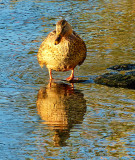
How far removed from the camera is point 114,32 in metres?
11.4

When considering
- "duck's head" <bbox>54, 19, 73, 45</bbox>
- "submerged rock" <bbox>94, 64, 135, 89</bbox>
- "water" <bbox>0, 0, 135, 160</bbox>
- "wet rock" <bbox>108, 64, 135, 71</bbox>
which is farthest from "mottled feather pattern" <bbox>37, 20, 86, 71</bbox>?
"wet rock" <bbox>108, 64, 135, 71</bbox>

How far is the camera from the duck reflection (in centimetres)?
511

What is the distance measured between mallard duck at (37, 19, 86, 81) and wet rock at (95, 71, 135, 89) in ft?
1.85

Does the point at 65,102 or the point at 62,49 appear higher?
the point at 62,49

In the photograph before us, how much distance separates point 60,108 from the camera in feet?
19.6

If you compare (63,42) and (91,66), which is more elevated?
(63,42)

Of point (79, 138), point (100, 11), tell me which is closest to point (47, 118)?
point (79, 138)

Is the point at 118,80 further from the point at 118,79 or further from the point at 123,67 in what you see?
the point at 123,67

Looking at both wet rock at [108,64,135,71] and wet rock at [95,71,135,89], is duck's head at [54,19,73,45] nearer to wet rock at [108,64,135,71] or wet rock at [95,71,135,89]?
wet rock at [95,71,135,89]

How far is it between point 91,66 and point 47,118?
315cm

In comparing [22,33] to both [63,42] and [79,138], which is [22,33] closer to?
[63,42]

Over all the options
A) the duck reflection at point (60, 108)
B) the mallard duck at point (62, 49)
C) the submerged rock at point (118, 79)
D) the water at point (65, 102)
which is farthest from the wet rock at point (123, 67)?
the duck reflection at point (60, 108)

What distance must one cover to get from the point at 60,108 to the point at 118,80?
1.66 meters

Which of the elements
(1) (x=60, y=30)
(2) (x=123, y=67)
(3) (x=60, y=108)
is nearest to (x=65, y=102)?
(3) (x=60, y=108)
